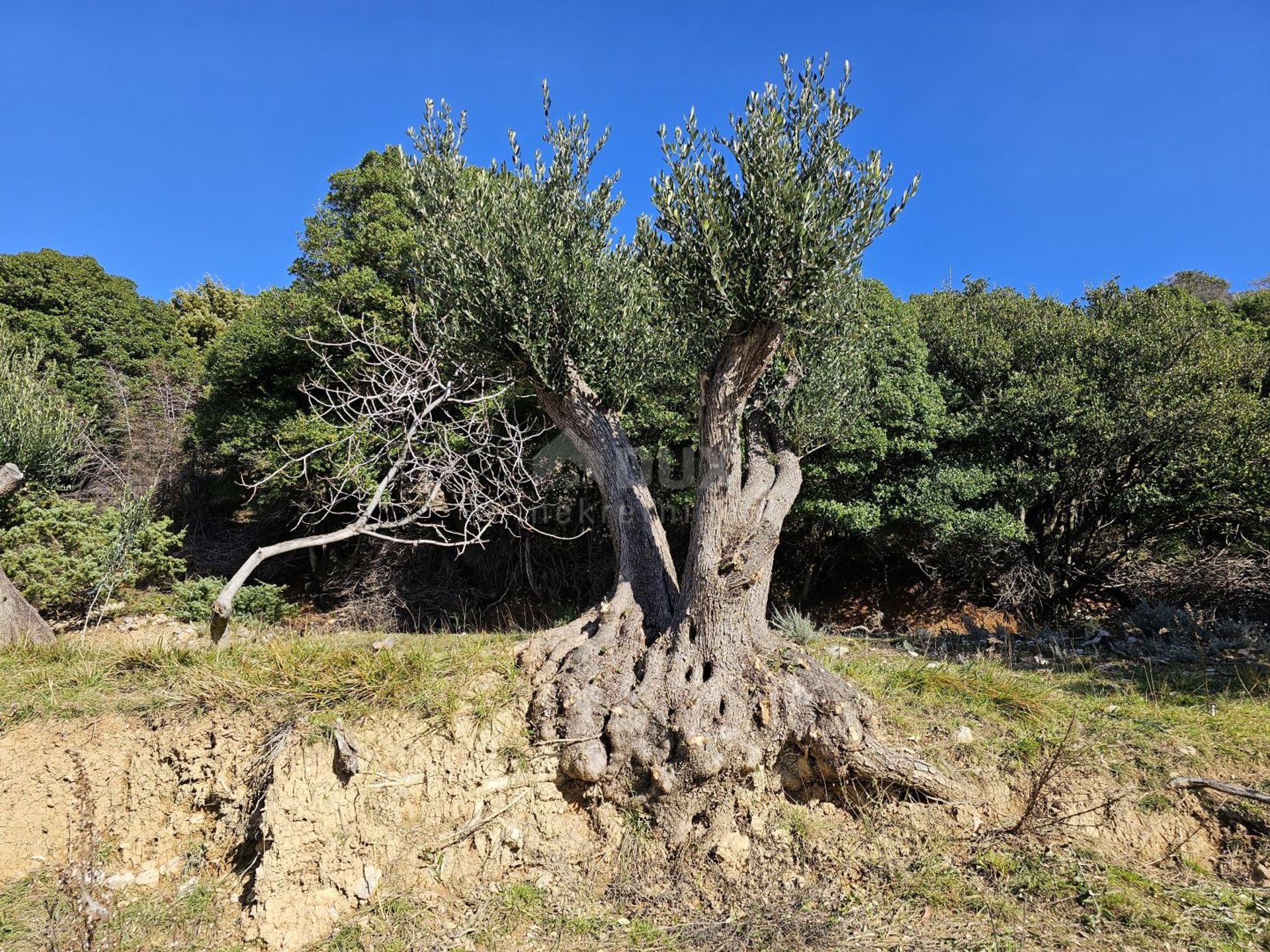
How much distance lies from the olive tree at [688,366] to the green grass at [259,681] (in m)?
0.74

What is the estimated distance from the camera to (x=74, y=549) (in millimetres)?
10914

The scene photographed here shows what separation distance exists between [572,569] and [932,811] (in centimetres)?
922

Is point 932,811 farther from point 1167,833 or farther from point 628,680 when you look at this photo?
point 628,680

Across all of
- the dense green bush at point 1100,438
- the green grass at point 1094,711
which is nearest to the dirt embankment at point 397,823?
the green grass at point 1094,711

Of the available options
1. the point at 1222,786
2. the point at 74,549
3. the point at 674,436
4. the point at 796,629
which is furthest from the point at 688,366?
the point at 74,549

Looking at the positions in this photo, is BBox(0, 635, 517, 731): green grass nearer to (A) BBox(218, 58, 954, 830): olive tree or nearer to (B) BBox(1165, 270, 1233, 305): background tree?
(A) BBox(218, 58, 954, 830): olive tree

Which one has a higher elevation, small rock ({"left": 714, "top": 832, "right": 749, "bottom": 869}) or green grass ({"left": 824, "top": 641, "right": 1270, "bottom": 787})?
green grass ({"left": 824, "top": 641, "right": 1270, "bottom": 787})

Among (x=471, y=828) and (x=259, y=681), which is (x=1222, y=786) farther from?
(x=259, y=681)

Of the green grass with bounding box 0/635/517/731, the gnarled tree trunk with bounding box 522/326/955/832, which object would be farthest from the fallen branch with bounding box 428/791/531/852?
the green grass with bounding box 0/635/517/731

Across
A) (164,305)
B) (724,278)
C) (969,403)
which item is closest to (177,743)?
(724,278)

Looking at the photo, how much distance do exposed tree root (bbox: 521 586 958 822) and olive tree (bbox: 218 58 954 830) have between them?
0.02 m

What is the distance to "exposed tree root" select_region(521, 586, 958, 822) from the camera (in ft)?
16.4

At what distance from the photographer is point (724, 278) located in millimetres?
5570

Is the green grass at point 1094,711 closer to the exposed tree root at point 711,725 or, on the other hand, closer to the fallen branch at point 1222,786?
the fallen branch at point 1222,786
